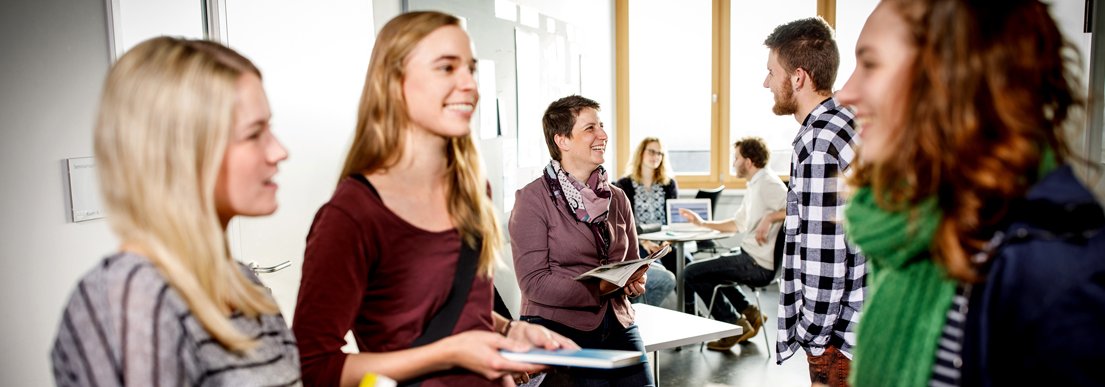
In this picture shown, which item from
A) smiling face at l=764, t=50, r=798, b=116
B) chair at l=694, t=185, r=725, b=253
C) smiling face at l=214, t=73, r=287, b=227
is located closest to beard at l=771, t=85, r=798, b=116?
smiling face at l=764, t=50, r=798, b=116

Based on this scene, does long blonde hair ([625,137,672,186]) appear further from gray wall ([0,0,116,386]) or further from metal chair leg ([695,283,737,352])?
gray wall ([0,0,116,386])

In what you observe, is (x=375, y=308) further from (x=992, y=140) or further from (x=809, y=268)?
(x=809, y=268)

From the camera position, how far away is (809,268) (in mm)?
1954

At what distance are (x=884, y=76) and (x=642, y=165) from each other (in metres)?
4.86

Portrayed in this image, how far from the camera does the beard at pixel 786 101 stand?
231 centimetres

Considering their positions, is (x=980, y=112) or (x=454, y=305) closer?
(x=980, y=112)

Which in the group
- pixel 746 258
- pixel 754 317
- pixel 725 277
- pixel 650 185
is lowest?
pixel 754 317

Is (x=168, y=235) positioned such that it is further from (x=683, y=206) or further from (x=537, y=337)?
(x=683, y=206)

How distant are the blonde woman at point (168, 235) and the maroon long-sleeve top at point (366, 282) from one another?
27 cm

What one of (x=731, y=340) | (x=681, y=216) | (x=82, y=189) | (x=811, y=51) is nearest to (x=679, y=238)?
(x=681, y=216)

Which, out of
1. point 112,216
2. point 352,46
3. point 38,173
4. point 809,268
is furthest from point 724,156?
point 112,216

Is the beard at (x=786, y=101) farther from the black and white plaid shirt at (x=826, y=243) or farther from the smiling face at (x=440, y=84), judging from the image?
the smiling face at (x=440, y=84)

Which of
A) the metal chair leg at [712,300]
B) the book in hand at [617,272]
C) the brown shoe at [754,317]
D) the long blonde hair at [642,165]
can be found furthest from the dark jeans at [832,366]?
the long blonde hair at [642,165]

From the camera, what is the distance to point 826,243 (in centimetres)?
192
